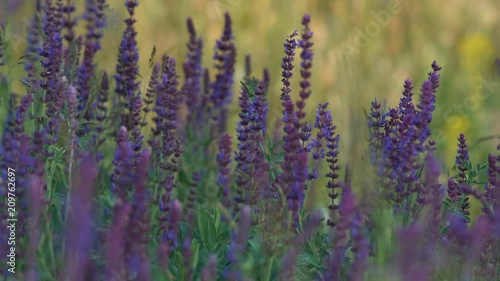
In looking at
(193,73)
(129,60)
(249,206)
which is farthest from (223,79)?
(249,206)

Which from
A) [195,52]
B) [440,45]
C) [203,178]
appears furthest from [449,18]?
[203,178]

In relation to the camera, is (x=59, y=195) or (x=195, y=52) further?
(x=195, y=52)

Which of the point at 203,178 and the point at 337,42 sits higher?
the point at 337,42

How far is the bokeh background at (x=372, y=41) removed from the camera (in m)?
6.35

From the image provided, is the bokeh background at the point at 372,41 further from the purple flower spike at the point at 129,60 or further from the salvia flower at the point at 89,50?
the purple flower spike at the point at 129,60

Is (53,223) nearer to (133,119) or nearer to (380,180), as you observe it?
(133,119)

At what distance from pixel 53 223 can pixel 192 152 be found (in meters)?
1.28

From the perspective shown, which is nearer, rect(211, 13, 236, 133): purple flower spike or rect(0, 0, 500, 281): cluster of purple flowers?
rect(0, 0, 500, 281): cluster of purple flowers

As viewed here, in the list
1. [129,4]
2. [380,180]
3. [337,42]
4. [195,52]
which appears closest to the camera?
[380,180]

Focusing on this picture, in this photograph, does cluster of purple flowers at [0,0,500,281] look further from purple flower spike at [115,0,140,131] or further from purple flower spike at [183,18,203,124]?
purple flower spike at [183,18,203,124]

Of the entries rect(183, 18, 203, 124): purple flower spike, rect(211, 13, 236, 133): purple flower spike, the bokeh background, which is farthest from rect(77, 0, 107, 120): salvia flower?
the bokeh background

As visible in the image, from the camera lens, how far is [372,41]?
6.99 m

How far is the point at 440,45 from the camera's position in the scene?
23.4ft

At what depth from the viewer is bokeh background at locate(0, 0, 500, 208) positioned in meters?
6.35
